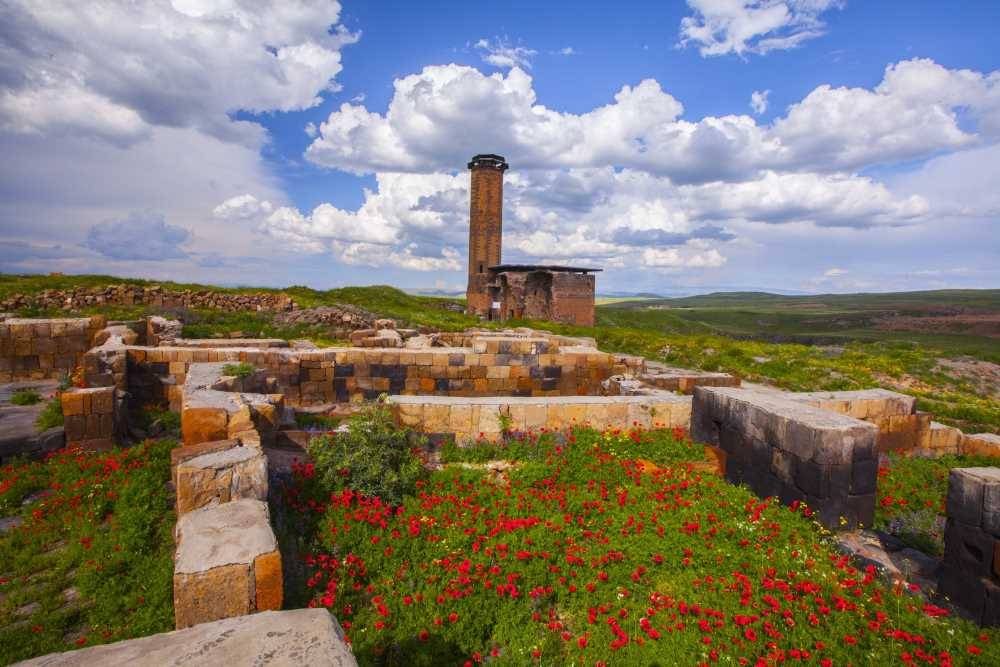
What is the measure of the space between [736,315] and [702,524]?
115 meters

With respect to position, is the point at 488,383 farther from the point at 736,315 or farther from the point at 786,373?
the point at 736,315

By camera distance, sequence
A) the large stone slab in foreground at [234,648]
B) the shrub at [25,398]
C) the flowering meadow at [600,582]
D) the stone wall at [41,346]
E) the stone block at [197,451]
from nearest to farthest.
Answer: the large stone slab in foreground at [234,648], the flowering meadow at [600,582], the stone block at [197,451], the shrub at [25,398], the stone wall at [41,346]

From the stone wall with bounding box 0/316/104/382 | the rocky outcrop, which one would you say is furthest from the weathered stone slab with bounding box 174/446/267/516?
the rocky outcrop

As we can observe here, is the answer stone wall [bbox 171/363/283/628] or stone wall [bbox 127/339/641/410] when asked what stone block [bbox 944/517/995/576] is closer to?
stone wall [bbox 171/363/283/628]

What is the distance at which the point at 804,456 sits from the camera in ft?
17.0

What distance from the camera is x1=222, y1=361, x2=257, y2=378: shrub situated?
809cm

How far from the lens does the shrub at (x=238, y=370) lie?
8.09 metres

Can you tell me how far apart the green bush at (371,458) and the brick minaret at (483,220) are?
3952 cm

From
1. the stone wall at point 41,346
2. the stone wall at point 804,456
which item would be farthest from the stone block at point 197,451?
the stone wall at point 41,346

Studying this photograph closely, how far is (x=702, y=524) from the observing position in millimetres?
4863

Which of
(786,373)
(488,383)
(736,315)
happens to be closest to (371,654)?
(488,383)

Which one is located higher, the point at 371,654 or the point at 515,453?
the point at 515,453

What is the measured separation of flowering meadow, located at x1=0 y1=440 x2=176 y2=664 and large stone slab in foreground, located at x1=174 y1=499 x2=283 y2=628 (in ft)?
2.73

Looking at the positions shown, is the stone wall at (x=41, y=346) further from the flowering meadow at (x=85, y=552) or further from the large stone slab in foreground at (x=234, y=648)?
the large stone slab in foreground at (x=234, y=648)
